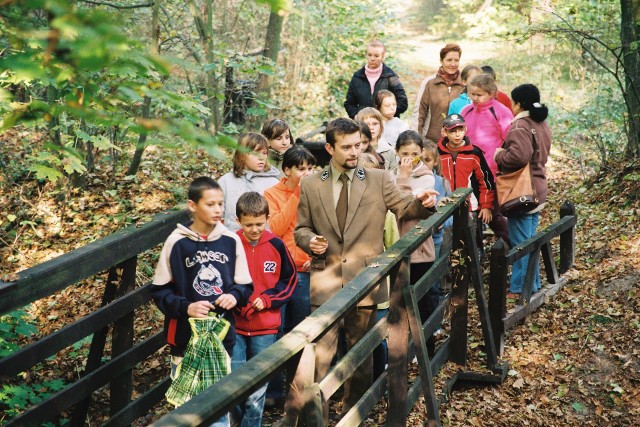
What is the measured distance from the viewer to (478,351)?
6.93 meters

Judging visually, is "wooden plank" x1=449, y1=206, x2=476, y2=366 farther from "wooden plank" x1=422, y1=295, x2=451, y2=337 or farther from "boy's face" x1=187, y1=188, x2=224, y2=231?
"boy's face" x1=187, y1=188, x2=224, y2=231

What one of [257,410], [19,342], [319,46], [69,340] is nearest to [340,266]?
[257,410]

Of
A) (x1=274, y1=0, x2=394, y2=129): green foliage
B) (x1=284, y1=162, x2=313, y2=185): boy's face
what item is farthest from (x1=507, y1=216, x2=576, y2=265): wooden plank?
(x1=274, y1=0, x2=394, y2=129): green foliage

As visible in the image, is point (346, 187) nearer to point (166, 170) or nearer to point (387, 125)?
point (387, 125)

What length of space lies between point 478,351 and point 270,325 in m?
2.87

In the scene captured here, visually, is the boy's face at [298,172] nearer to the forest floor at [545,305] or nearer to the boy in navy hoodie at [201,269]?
the boy in navy hoodie at [201,269]

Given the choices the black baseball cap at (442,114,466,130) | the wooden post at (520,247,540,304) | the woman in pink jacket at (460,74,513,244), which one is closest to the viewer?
the black baseball cap at (442,114,466,130)

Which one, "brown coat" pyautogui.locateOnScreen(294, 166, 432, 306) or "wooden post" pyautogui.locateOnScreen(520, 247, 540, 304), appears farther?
"wooden post" pyautogui.locateOnScreen(520, 247, 540, 304)

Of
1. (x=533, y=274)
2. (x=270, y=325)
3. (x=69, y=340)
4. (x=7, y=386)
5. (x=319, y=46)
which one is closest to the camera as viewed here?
(x=69, y=340)

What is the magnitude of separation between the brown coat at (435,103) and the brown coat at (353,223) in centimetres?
411

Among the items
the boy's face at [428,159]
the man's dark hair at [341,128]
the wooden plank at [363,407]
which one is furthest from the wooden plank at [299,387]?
the boy's face at [428,159]

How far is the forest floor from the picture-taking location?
620 cm

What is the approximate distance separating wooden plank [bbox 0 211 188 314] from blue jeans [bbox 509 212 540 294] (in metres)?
3.89

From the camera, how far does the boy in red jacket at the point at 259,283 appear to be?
15.6 feet
